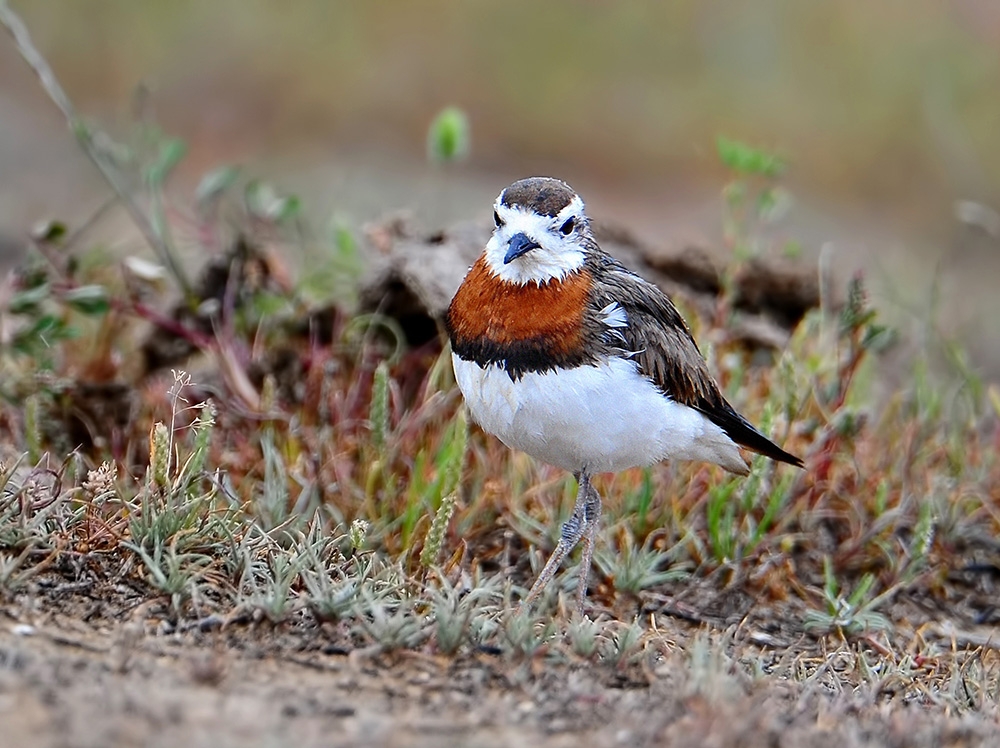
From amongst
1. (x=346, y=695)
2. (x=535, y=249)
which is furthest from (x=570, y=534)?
(x=346, y=695)

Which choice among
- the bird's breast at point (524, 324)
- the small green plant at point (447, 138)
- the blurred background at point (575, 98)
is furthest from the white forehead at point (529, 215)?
the blurred background at point (575, 98)

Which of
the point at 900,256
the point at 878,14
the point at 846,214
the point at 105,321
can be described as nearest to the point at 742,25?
the point at 878,14

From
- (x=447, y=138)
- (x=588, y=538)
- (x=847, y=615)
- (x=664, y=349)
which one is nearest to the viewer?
(x=664, y=349)

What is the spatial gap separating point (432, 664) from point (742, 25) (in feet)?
32.9

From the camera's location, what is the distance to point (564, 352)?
3.86m

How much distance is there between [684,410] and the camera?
4207 millimetres

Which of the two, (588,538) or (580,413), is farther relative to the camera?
(588,538)

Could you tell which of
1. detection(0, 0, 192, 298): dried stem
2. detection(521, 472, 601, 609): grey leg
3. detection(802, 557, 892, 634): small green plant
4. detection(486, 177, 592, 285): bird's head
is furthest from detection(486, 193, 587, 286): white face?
detection(0, 0, 192, 298): dried stem

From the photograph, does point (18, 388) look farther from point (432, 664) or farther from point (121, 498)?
point (432, 664)

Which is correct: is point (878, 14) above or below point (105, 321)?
above

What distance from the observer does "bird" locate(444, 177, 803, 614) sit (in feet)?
12.6

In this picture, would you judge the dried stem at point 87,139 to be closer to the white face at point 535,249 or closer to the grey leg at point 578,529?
the white face at point 535,249

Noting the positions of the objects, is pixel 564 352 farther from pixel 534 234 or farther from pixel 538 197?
pixel 538 197

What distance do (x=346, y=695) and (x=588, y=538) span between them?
4.55 ft
